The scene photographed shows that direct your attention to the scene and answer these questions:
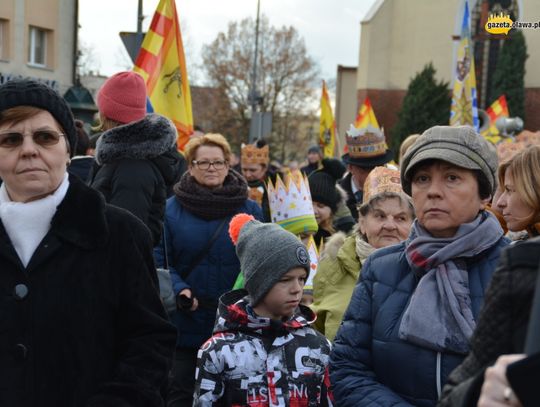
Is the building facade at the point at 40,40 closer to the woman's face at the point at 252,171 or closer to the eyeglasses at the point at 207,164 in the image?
the woman's face at the point at 252,171

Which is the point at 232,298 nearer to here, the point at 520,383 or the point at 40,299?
the point at 40,299

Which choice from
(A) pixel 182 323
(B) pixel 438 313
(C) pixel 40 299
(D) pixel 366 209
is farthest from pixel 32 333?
(A) pixel 182 323

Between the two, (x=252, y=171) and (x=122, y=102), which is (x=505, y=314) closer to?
(x=122, y=102)

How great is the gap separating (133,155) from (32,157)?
6.74ft

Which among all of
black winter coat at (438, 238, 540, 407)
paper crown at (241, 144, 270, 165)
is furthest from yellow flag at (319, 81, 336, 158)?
black winter coat at (438, 238, 540, 407)

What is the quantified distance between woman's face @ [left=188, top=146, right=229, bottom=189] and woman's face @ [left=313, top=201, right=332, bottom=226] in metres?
0.98

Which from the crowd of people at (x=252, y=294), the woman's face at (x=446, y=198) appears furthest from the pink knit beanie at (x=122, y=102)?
the woman's face at (x=446, y=198)

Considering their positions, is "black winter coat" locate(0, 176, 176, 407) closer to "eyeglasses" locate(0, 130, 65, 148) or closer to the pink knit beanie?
"eyeglasses" locate(0, 130, 65, 148)

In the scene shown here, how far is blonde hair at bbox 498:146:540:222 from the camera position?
3856mm

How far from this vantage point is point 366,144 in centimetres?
802

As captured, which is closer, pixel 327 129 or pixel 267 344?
pixel 267 344

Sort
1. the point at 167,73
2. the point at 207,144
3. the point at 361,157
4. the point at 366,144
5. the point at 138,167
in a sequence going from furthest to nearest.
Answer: the point at 167,73
the point at 366,144
the point at 361,157
the point at 207,144
the point at 138,167

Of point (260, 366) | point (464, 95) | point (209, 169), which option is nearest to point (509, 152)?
point (209, 169)

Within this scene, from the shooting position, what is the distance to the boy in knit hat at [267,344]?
12.4ft
